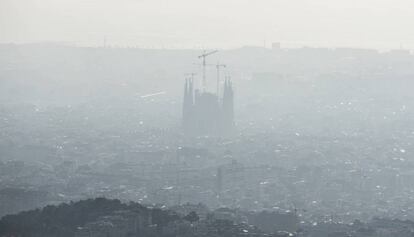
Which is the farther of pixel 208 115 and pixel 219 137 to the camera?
pixel 208 115

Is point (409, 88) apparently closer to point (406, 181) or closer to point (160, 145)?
point (160, 145)

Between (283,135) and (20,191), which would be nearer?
(20,191)

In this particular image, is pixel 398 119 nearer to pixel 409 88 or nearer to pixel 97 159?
pixel 409 88

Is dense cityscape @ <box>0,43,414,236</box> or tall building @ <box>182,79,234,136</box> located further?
tall building @ <box>182,79,234,136</box>

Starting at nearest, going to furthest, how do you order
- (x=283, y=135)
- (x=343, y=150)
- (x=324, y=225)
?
(x=324, y=225), (x=343, y=150), (x=283, y=135)

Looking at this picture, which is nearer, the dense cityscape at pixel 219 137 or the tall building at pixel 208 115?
the dense cityscape at pixel 219 137

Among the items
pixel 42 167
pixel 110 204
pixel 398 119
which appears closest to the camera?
pixel 110 204

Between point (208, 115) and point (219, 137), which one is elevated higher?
point (208, 115)

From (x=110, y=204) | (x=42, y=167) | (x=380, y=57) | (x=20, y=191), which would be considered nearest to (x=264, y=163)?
(x=42, y=167)
